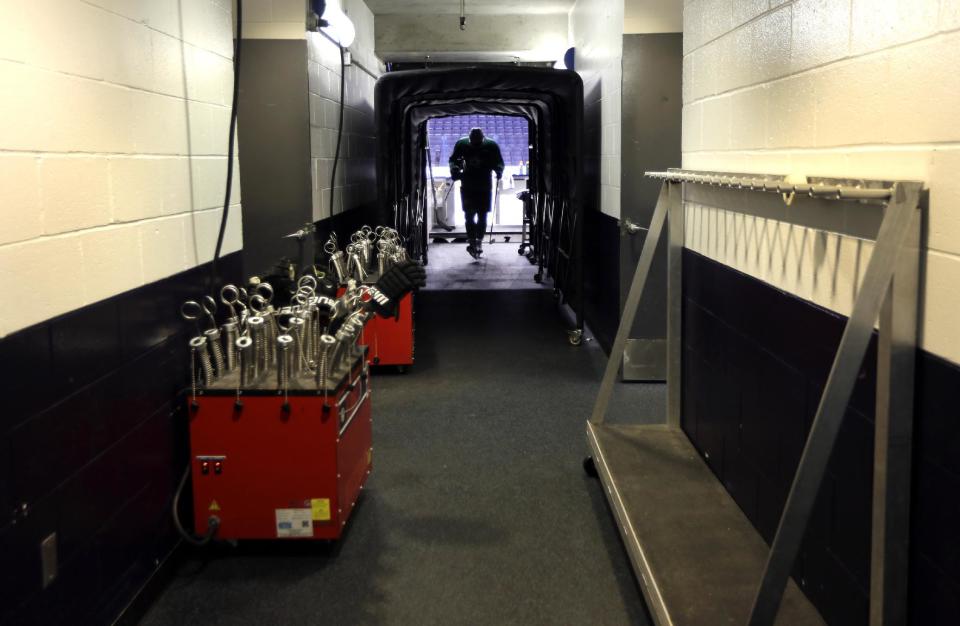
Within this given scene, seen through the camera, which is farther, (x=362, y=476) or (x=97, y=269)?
(x=362, y=476)

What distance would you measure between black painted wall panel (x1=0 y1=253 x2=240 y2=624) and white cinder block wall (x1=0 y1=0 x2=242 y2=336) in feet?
0.31

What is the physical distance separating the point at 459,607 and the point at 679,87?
342cm

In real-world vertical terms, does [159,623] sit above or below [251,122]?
below

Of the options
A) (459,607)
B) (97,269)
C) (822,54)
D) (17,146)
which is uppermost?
(822,54)

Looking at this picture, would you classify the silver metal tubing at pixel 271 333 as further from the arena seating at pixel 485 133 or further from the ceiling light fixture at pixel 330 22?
the arena seating at pixel 485 133

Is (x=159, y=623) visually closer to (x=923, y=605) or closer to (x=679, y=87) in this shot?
(x=923, y=605)

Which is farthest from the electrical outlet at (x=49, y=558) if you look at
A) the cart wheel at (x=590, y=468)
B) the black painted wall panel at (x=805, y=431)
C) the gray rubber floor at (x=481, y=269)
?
the gray rubber floor at (x=481, y=269)

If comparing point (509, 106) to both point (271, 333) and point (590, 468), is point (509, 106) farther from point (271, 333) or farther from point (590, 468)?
point (271, 333)

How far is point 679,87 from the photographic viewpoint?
5.06 m

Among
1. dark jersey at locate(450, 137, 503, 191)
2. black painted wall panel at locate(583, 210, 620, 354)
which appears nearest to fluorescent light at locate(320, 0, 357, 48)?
black painted wall panel at locate(583, 210, 620, 354)

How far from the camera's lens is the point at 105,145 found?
2330 mm

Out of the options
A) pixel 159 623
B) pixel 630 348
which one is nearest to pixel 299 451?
pixel 159 623

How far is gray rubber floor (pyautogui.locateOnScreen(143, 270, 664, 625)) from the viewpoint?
103 inches

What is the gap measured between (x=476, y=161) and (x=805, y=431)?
27.7 ft
